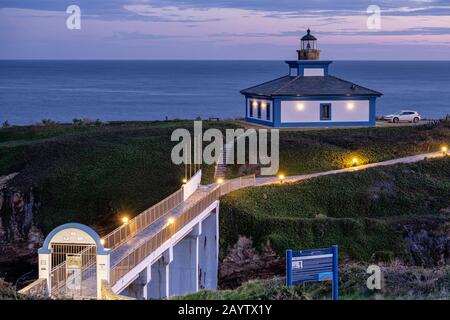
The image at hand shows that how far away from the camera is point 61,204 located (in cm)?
4553

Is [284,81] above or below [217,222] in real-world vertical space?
above

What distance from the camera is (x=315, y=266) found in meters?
19.8

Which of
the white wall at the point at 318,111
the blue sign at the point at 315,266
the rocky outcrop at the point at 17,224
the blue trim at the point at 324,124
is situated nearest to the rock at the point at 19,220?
the rocky outcrop at the point at 17,224

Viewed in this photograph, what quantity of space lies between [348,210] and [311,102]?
A: 12.1m

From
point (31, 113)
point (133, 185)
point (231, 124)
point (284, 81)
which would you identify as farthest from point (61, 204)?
point (31, 113)

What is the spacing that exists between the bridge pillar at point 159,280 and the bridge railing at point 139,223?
4.99 ft

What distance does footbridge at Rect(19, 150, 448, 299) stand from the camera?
24219mm

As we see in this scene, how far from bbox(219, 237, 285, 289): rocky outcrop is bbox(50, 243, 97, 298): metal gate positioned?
44.4ft

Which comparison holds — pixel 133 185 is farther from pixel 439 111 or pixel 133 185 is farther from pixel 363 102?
pixel 439 111

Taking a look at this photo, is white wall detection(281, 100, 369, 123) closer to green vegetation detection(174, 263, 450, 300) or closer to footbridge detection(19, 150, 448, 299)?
footbridge detection(19, 150, 448, 299)

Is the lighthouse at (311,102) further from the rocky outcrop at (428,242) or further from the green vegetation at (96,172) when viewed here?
the rocky outcrop at (428,242)

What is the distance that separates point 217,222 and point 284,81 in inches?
783

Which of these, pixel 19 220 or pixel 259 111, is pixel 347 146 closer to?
pixel 259 111
